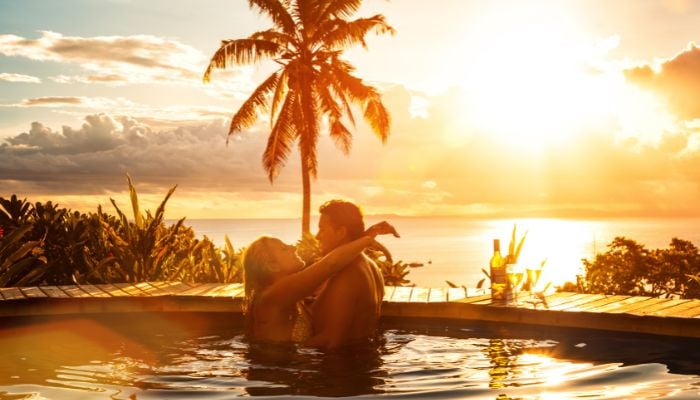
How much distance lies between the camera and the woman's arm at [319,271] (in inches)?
211

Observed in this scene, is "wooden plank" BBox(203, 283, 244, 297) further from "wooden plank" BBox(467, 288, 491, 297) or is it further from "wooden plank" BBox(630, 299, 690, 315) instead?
"wooden plank" BBox(630, 299, 690, 315)

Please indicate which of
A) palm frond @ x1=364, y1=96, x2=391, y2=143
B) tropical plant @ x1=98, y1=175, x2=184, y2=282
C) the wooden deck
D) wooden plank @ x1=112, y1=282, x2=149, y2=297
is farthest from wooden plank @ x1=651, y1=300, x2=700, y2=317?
palm frond @ x1=364, y1=96, x2=391, y2=143

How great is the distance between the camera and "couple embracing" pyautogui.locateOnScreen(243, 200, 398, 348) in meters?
5.62

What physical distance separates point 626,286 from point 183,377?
12669 mm

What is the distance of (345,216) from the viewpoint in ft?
18.9

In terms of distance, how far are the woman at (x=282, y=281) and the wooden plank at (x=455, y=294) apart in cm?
231

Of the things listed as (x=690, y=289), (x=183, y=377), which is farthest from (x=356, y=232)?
(x=690, y=289)

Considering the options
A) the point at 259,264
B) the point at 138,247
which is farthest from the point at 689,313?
the point at 138,247

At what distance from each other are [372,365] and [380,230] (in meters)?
1.08

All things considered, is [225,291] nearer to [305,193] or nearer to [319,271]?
[319,271]

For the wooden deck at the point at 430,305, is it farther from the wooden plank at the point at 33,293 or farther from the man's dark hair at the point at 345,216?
the man's dark hair at the point at 345,216

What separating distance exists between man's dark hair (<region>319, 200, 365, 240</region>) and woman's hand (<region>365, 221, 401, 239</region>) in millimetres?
185

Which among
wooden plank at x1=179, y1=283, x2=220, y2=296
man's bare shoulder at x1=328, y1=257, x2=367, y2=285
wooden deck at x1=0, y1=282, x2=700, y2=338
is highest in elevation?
man's bare shoulder at x1=328, y1=257, x2=367, y2=285

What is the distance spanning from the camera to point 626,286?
630 inches
